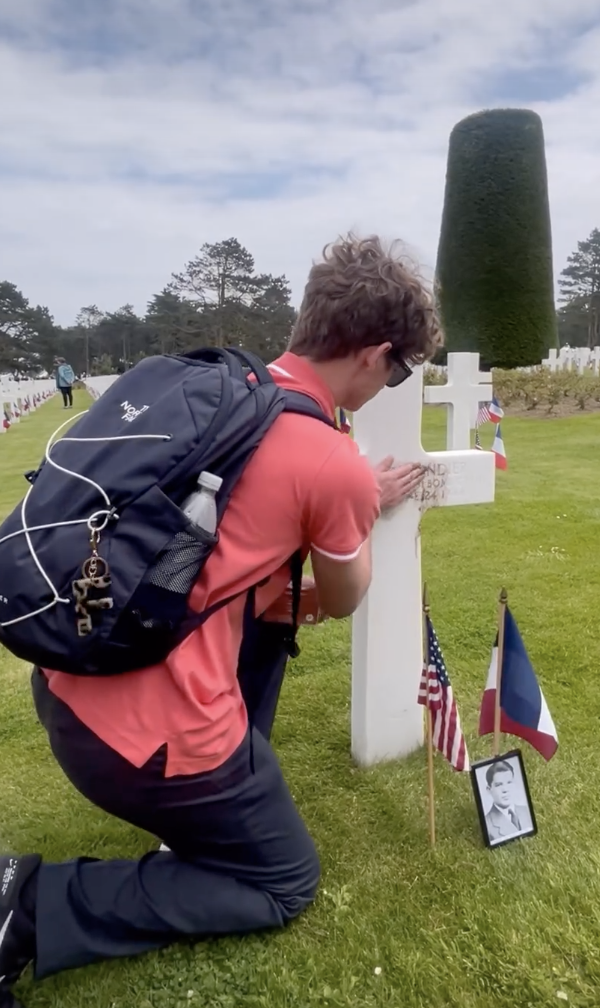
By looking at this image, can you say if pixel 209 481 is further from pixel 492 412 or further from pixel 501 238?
pixel 501 238

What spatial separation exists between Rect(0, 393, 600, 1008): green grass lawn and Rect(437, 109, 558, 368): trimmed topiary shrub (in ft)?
49.3

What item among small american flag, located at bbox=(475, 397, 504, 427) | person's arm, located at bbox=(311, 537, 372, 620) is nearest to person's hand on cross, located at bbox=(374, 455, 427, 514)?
person's arm, located at bbox=(311, 537, 372, 620)

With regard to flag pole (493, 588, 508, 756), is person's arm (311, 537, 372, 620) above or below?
above

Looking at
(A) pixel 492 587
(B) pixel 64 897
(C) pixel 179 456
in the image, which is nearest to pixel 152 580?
(C) pixel 179 456

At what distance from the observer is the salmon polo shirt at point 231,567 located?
1561mm

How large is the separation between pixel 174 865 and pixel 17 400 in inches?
777

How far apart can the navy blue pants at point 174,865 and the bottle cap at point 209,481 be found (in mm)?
599

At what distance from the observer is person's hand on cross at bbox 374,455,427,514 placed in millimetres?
2393

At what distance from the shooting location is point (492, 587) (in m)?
4.56

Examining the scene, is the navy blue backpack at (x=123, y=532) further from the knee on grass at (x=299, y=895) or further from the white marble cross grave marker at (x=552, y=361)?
the white marble cross grave marker at (x=552, y=361)

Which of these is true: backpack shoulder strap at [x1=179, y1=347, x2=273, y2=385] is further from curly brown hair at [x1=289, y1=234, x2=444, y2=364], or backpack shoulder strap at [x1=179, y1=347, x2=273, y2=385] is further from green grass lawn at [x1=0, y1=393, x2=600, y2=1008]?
green grass lawn at [x1=0, y1=393, x2=600, y2=1008]

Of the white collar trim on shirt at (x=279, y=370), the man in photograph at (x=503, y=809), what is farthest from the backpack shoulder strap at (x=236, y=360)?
the man in photograph at (x=503, y=809)

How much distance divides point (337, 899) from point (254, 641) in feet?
2.33

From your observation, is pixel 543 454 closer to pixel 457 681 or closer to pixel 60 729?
pixel 457 681
